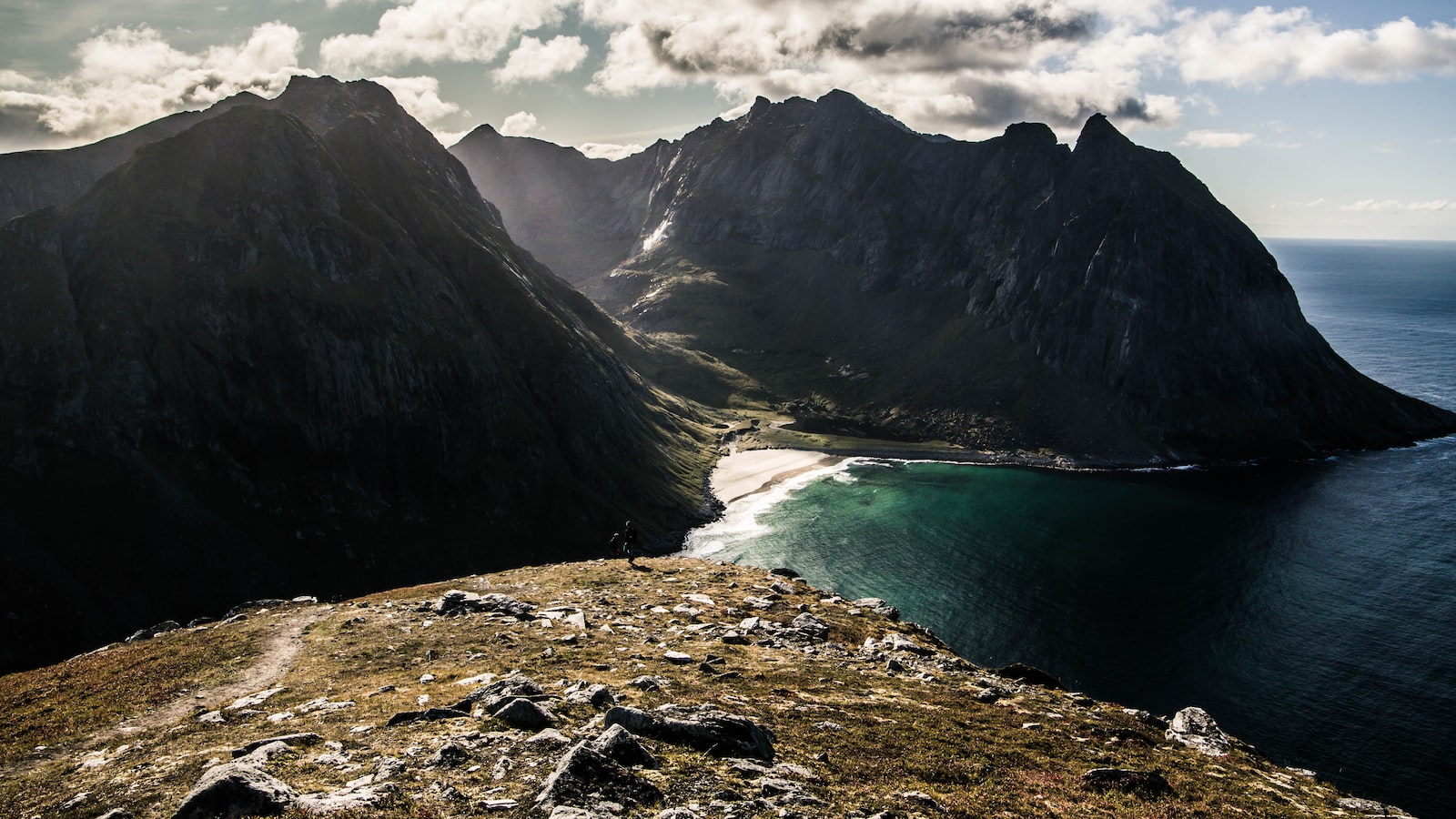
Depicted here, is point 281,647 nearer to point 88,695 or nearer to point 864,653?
point 88,695

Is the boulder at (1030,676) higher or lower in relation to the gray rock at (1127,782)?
lower

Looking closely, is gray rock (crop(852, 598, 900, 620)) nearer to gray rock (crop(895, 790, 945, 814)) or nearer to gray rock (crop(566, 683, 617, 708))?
gray rock (crop(566, 683, 617, 708))

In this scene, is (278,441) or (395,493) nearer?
(278,441)

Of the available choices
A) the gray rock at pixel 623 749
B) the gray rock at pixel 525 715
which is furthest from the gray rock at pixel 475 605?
the gray rock at pixel 623 749

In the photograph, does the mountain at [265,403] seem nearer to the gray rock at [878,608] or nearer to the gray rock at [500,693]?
the gray rock at [878,608]

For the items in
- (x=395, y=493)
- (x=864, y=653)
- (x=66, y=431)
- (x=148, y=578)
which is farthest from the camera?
(x=395, y=493)

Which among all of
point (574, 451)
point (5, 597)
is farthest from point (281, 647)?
point (574, 451)
